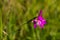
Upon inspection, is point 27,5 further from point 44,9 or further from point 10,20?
point 10,20

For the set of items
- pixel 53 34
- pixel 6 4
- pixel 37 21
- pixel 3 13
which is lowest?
pixel 37 21

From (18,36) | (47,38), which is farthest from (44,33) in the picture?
(18,36)

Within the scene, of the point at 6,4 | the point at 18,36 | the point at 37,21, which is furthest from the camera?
the point at 6,4

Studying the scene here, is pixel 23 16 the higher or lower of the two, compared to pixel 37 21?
higher

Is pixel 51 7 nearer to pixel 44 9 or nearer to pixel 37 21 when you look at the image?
pixel 44 9

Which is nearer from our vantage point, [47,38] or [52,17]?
[47,38]

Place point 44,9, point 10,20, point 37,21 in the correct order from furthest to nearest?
1. point 44,9
2. point 10,20
3. point 37,21
